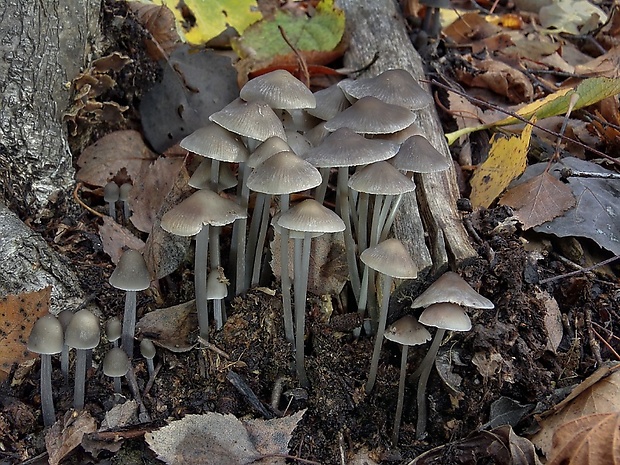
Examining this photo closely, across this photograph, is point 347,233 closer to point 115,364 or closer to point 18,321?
point 115,364

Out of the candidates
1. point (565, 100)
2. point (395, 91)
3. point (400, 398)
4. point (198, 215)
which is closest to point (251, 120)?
point (198, 215)

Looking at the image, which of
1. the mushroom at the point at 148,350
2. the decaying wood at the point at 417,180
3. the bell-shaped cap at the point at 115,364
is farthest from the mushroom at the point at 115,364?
the decaying wood at the point at 417,180

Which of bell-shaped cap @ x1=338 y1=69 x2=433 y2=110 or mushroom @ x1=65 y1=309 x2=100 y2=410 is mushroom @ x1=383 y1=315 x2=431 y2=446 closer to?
bell-shaped cap @ x1=338 y1=69 x2=433 y2=110

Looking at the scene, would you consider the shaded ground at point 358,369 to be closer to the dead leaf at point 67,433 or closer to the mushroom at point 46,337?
the dead leaf at point 67,433

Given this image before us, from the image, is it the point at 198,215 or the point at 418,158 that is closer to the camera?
the point at 198,215

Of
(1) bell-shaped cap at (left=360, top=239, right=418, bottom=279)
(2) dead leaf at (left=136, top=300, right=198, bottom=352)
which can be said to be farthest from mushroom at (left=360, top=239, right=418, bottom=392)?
(2) dead leaf at (left=136, top=300, right=198, bottom=352)

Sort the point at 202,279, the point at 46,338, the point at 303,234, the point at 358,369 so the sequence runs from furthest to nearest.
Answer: the point at 358,369, the point at 202,279, the point at 303,234, the point at 46,338

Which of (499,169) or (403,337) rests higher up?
(499,169)
